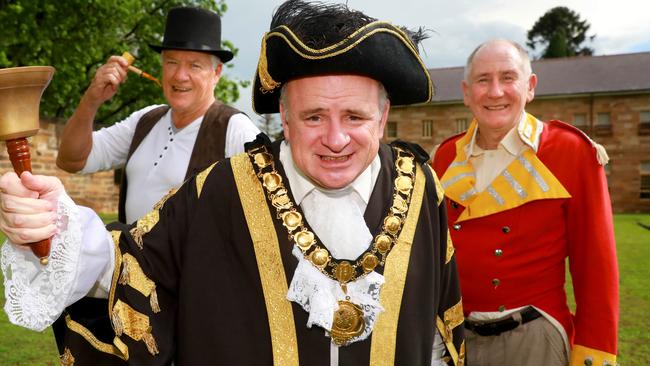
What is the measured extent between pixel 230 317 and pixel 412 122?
33924 mm

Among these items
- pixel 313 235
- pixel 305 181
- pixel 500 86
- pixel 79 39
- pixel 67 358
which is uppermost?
pixel 79 39

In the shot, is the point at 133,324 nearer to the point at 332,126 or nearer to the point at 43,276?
the point at 43,276

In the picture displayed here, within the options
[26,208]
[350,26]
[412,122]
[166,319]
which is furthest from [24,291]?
[412,122]

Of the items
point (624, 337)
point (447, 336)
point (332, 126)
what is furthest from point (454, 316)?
point (624, 337)

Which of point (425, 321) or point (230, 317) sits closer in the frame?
point (230, 317)

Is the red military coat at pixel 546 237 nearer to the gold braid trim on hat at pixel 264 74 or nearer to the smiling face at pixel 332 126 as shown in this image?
the smiling face at pixel 332 126

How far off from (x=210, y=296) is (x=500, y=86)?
1.75 meters

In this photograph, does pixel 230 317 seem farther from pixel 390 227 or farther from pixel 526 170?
pixel 526 170

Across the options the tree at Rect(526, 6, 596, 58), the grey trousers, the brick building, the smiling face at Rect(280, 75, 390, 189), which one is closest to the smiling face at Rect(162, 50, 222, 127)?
the smiling face at Rect(280, 75, 390, 189)

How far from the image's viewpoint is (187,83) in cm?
343

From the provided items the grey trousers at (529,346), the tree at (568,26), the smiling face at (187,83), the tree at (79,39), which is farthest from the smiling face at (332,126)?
the tree at (568,26)

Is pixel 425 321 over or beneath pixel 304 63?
beneath

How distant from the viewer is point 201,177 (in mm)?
2156

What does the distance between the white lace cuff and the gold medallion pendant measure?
0.85 metres
